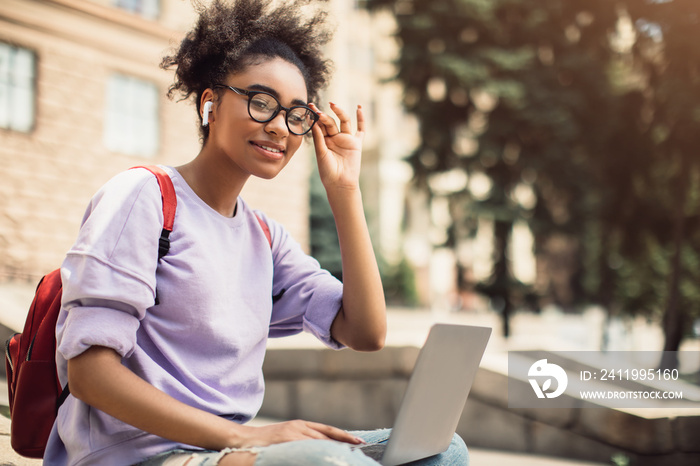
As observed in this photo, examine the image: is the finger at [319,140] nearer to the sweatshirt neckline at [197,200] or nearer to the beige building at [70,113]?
the sweatshirt neckline at [197,200]

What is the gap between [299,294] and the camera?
201 cm

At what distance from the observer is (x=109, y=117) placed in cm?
996

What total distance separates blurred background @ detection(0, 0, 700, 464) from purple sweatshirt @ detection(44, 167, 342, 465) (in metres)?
0.85

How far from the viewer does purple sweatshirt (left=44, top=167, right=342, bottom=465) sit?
4.53 feet

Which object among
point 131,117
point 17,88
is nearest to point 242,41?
point 17,88

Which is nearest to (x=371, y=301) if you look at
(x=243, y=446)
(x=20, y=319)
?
(x=243, y=446)

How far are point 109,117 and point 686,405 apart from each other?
8649 mm

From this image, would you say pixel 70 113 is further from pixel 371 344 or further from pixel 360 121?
pixel 371 344

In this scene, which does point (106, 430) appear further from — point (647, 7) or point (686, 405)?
point (647, 7)

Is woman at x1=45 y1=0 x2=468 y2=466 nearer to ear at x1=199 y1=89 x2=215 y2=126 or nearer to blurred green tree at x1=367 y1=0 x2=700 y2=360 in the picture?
ear at x1=199 y1=89 x2=215 y2=126

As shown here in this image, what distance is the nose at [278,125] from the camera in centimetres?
176

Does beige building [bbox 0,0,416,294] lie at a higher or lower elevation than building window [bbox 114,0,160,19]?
lower

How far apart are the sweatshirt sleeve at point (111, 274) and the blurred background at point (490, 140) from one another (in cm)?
91

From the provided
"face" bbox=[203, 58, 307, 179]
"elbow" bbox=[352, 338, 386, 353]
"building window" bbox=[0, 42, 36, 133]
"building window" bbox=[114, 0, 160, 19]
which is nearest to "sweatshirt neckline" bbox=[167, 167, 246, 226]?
"face" bbox=[203, 58, 307, 179]
